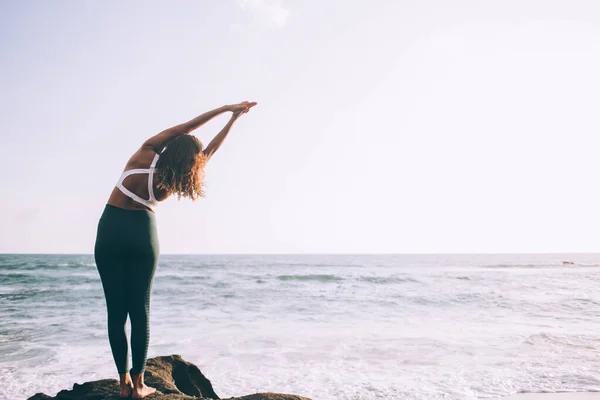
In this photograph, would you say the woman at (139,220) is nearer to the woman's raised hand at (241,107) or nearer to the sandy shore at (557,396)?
the woman's raised hand at (241,107)

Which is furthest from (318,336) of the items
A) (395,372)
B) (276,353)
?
(395,372)

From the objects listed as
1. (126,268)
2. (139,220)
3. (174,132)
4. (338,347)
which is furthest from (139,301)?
(338,347)

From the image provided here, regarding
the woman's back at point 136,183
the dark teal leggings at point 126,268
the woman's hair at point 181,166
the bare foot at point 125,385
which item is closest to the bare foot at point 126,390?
the bare foot at point 125,385

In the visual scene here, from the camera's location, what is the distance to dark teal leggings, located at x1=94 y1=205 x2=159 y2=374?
2.46 metres

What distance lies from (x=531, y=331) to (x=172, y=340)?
6.64 m

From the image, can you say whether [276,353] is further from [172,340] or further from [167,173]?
[167,173]

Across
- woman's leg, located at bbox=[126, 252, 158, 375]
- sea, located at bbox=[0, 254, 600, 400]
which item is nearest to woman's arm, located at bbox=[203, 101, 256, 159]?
woman's leg, located at bbox=[126, 252, 158, 375]

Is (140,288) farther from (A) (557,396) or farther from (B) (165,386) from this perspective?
(A) (557,396)

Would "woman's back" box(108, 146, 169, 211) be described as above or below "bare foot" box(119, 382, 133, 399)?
above

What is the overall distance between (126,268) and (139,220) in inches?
10.8

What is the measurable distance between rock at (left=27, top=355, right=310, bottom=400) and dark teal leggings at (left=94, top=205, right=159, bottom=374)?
33 centimetres

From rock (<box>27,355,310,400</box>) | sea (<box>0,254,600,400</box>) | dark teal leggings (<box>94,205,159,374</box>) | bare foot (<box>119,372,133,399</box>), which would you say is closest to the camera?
dark teal leggings (<box>94,205,159,374</box>)

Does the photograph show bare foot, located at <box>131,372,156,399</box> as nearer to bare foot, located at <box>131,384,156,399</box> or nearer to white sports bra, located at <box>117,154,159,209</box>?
bare foot, located at <box>131,384,156,399</box>

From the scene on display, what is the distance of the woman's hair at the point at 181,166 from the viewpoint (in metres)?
2.47
